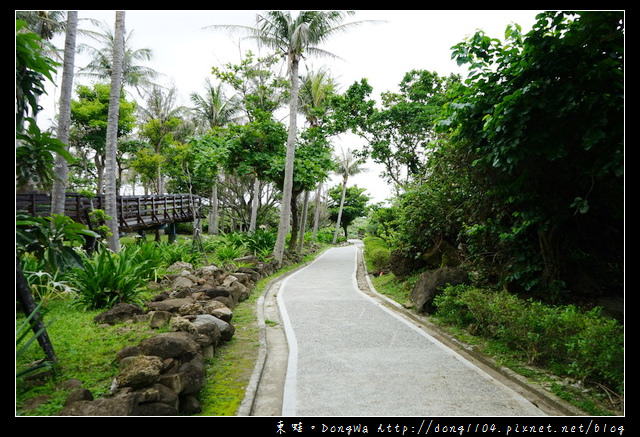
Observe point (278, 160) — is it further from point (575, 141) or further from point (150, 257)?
point (575, 141)

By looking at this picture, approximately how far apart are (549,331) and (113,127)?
1159cm

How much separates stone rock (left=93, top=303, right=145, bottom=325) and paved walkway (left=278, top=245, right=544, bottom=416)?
8.06 ft

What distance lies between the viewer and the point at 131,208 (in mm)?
17391

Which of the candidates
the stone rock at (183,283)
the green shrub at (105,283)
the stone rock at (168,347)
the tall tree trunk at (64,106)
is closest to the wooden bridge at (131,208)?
the tall tree trunk at (64,106)

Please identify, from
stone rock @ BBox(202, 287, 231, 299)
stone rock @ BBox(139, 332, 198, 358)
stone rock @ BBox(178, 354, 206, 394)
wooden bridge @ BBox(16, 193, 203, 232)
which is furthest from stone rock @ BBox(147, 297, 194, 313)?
wooden bridge @ BBox(16, 193, 203, 232)

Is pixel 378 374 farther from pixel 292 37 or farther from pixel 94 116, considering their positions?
pixel 94 116

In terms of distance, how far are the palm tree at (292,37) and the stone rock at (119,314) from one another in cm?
879

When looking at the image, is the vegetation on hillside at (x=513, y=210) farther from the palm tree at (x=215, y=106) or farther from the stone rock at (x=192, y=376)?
the palm tree at (x=215, y=106)

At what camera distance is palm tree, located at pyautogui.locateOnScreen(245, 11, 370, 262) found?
13.3 metres

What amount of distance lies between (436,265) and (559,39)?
674 centimetres

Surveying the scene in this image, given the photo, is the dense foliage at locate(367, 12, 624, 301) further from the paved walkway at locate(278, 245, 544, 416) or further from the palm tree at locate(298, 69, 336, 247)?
the palm tree at locate(298, 69, 336, 247)

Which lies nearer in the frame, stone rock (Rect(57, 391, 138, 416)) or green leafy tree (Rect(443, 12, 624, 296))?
stone rock (Rect(57, 391, 138, 416))

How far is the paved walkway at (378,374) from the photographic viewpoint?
339 centimetres

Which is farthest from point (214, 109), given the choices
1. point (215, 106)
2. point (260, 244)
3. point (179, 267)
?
point (179, 267)
